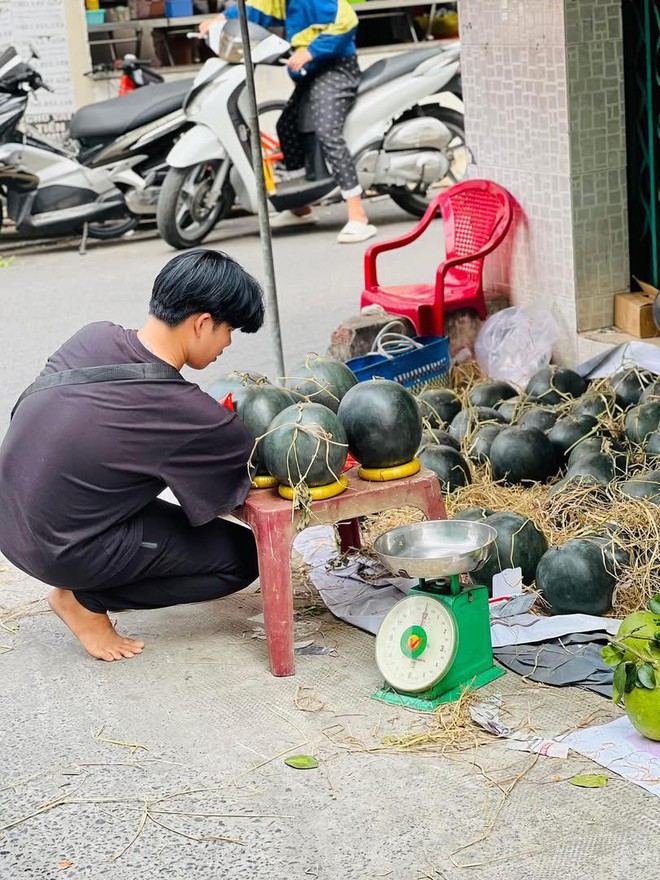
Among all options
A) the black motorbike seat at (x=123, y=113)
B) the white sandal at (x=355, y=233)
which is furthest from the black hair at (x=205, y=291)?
the black motorbike seat at (x=123, y=113)

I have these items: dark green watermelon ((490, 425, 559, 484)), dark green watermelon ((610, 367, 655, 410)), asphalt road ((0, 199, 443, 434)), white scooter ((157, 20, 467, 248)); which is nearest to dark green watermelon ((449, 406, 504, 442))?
dark green watermelon ((490, 425, 559, 484))

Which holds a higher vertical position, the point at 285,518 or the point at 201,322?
the point at 201,322

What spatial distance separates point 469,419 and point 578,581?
1.52m

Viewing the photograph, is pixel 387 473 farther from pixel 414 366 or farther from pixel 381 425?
pixel 414 366

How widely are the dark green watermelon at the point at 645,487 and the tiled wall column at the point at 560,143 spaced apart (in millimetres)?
1848

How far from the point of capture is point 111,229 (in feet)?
36.4

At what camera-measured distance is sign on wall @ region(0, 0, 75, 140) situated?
39.4ft

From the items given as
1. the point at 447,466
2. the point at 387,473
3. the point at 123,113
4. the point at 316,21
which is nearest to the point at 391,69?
the point at 316,21

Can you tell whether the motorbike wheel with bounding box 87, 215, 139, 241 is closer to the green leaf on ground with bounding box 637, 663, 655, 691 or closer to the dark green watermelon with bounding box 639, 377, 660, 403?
the dark green watermelon with bounding box 639, 377, 660, 403

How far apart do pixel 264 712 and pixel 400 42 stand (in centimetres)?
1223

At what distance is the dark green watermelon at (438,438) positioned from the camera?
498 centimetres

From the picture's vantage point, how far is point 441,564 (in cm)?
334

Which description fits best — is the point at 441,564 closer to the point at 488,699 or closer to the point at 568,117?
the point at 488,699

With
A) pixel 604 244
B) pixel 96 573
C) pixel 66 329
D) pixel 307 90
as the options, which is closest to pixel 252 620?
pixel 96 573
